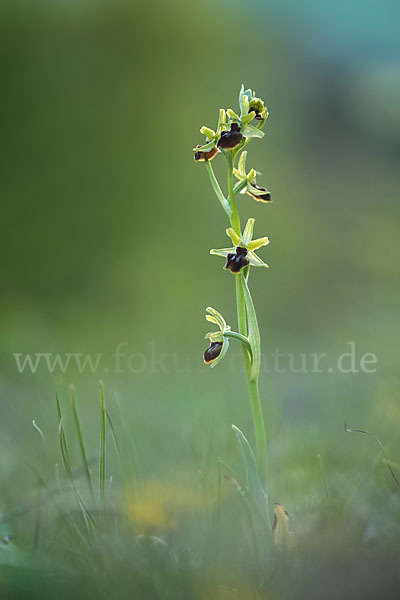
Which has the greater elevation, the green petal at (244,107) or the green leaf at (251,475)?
the green petal at (244,107)

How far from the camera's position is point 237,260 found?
1.18 m

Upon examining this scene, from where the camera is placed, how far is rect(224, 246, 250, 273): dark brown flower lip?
1174 millimetres

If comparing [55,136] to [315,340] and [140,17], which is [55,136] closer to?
[140,17]

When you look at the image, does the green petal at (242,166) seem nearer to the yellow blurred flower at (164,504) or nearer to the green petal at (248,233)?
the green petal at (248,233)

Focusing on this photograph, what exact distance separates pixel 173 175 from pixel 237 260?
3.10m

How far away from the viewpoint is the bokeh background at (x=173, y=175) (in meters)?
3.61

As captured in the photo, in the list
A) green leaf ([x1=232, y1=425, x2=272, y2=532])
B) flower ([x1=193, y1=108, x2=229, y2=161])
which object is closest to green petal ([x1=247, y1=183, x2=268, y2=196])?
flower ([x1=193, y1=108, x2=229, y2=161])

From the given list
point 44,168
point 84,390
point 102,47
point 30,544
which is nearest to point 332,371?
point 84,390

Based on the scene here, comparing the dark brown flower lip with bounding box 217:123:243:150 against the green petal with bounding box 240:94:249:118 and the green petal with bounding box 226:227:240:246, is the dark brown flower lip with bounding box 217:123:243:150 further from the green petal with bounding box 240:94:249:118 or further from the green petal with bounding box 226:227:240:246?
the green petal with bounding box 226:227:240:246

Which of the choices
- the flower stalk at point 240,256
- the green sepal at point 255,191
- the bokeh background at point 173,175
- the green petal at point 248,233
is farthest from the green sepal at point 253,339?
the bokeh background at point 173,175

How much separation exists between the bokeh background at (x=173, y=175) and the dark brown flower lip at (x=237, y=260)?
1.98 m

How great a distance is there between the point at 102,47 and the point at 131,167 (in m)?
0.94

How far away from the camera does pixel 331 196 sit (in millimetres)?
4098

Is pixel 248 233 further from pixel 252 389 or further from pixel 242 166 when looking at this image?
pixel 252 389
